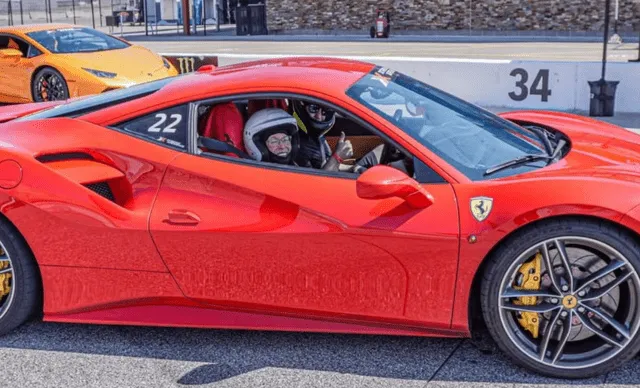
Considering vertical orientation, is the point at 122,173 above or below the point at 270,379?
above

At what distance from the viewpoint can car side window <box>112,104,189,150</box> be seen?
14.9 feet

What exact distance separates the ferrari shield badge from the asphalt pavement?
27.9 inches

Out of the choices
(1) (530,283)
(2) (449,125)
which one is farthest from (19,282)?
(1) (530,283)

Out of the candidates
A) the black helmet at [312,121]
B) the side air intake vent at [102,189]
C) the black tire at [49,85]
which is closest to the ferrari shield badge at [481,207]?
the black helmet at [312,121]

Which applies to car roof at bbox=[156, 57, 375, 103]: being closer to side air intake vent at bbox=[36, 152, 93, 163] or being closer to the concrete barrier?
side air intake vent at bbox=[36, 152, 93, 163]

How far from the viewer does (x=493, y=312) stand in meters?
4.09

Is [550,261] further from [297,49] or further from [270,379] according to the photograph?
[297,49]

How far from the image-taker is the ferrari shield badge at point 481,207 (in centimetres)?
406

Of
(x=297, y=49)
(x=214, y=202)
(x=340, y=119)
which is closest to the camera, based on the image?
(x=214, y=202)

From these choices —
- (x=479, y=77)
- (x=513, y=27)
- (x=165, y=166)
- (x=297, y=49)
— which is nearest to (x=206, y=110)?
(x=165, y=166)

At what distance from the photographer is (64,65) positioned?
536 inches

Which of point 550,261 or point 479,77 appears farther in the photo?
point 479,77

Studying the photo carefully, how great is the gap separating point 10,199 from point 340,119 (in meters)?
1.75

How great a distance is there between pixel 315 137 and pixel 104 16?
58993 millimetres
